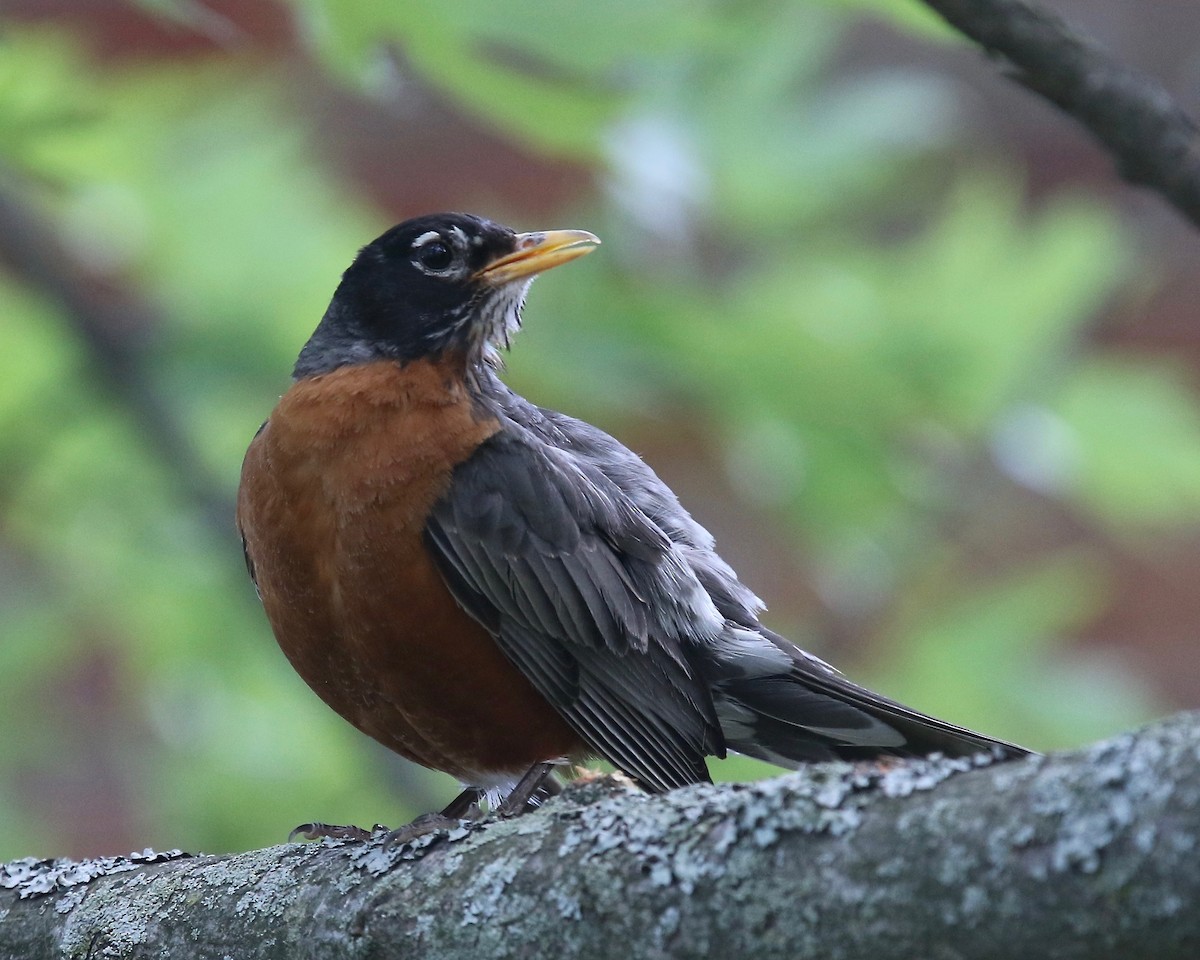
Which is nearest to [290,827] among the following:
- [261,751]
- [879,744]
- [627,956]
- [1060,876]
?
[261,751]

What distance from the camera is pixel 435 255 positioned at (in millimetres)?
3410

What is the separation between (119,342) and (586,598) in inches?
58.1

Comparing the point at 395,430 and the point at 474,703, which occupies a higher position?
the point at 395,430

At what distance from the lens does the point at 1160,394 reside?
3650mm

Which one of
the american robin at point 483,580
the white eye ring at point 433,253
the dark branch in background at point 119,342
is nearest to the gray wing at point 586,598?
the american robin at point 483,580

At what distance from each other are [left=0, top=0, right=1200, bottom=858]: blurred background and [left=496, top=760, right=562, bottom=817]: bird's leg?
542mm

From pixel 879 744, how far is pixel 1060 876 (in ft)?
5.71

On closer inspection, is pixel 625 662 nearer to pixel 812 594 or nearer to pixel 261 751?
pixel 261 751

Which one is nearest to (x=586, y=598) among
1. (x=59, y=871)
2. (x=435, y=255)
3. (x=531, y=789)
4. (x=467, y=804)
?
(x=531, y=789)

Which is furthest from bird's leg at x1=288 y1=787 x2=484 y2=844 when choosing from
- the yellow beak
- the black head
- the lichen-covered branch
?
the yellow beak

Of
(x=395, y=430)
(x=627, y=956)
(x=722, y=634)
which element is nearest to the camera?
(x=627, y=956)

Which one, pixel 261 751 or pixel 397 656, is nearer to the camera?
pixel 397 656

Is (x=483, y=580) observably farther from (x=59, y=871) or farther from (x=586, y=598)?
(x=59, y=871)

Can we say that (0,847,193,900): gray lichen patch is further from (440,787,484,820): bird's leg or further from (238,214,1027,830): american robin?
(440,787,484,820): bird's leg
